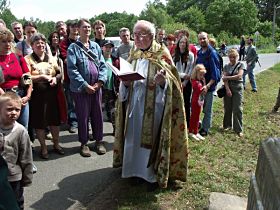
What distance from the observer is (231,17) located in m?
63.6

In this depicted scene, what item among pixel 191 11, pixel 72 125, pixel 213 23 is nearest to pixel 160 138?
pixel 72 125

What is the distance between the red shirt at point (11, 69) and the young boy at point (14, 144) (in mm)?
1432

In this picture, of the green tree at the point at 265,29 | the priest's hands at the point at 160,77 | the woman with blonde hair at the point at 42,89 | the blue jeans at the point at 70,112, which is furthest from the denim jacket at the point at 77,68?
the green tree at the point at 265,29

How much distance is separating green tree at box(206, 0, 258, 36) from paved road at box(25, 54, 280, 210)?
61245 millimetres

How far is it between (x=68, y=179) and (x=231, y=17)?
209 ft

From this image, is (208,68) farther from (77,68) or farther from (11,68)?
(11,68)

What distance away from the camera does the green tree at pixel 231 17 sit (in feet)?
209

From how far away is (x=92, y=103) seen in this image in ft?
18.1

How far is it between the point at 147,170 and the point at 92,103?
1.71m

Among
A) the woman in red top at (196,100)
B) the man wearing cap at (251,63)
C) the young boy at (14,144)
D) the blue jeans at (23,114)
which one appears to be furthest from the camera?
the man wearing cap at (251,63)

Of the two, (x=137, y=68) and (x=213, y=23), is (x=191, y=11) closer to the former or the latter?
(x=213, y=23)

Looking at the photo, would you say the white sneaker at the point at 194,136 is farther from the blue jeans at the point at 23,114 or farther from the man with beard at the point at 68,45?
the blue jeans at the point at 23,114

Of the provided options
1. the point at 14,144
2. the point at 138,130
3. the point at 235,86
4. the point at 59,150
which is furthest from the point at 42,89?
the point at 235,86

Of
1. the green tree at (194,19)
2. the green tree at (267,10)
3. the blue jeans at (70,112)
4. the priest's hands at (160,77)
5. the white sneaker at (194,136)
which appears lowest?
the white sneaker at (194,136)
